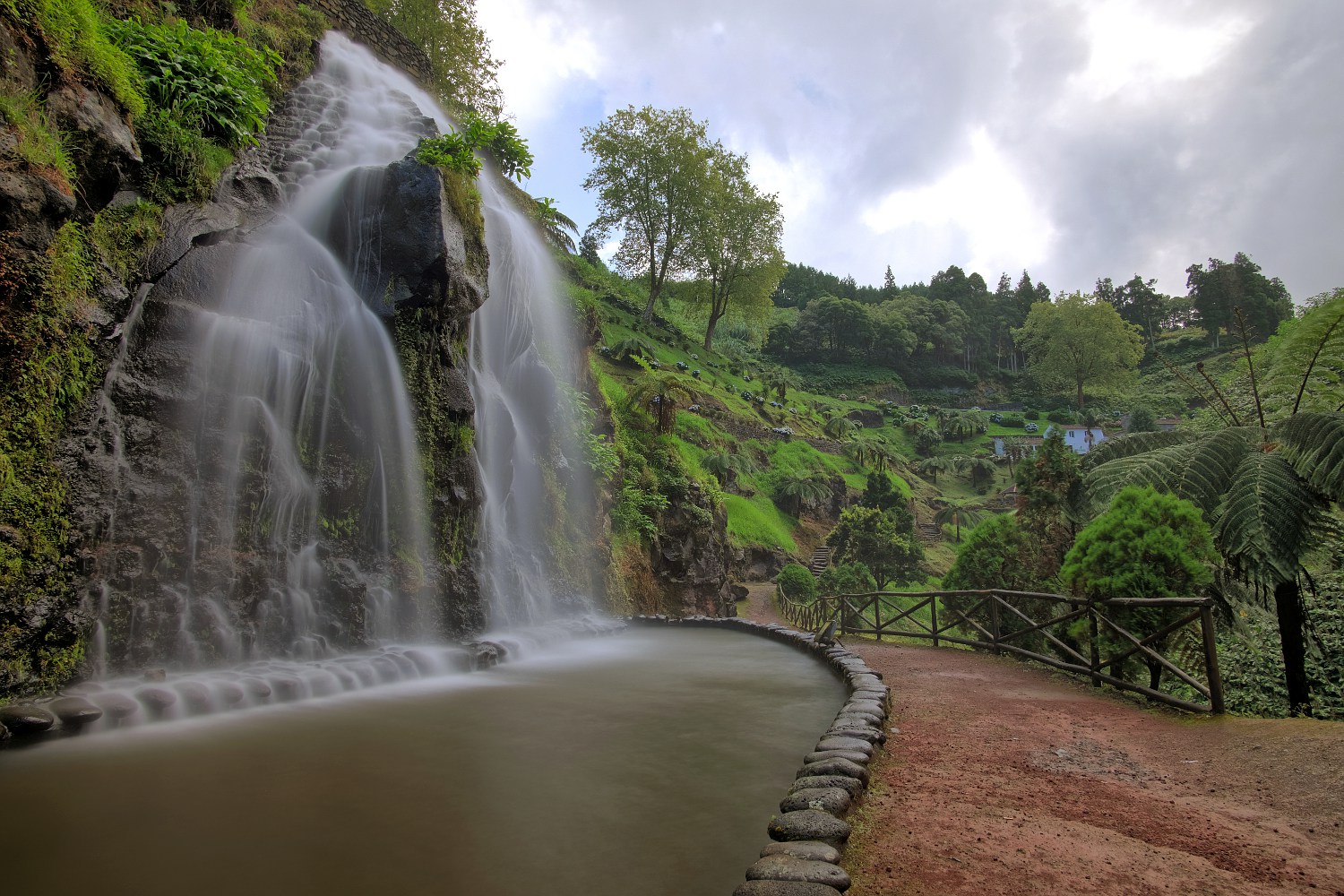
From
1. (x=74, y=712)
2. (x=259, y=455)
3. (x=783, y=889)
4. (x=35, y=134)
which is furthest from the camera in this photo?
(x=259, y=455)

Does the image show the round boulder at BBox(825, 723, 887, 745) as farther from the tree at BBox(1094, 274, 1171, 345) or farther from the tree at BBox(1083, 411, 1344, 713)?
the tree at BBox(1094, 274, 1171, 345)

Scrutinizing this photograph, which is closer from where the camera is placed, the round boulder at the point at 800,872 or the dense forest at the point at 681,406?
the round boulder at the point at 800,872

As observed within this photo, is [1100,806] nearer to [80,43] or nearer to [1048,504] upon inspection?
[80,43]

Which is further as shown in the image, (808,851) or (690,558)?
(690,558)

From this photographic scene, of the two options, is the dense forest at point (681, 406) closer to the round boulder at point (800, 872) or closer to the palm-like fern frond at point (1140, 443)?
the palm-like fern frond at point (1140, 443)

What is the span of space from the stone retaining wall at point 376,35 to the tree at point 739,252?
30532mm

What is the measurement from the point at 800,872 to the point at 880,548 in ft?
94.2

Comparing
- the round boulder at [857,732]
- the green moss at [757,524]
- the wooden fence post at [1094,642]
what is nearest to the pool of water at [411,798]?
the round boulder at [857,732]

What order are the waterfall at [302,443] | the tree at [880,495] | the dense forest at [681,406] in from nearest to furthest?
the dense forest at [681,406], the waterfall at [302,443], the tree at [880,495]

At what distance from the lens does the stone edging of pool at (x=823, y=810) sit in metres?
3.03

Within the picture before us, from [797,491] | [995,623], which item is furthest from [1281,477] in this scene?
[797,491]

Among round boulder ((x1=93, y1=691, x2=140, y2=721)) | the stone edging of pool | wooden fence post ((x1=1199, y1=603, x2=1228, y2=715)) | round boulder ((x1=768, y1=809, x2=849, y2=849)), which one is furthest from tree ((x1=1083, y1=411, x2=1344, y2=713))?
round boulder ((x1=93, y1=691, x2=140, y2=721))

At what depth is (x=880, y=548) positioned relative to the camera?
99.2 feet

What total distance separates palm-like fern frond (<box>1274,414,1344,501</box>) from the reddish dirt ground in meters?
3.20
